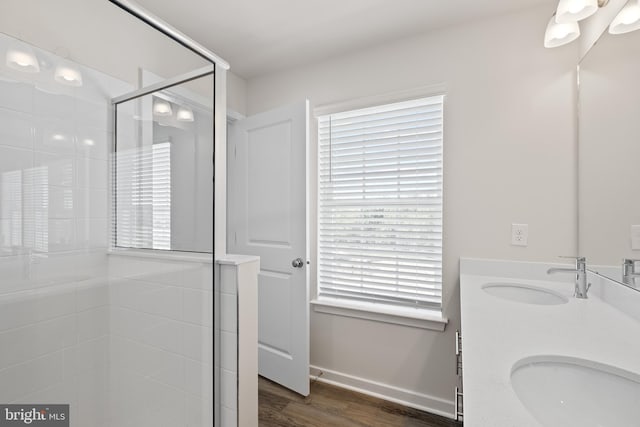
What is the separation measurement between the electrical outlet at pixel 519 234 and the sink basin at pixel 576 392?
44.6 inches

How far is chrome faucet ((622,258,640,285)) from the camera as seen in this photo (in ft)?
3.61

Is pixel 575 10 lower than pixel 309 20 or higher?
lower

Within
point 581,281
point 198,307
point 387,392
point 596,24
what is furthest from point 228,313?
point 596,24

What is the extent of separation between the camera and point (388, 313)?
2.02 m

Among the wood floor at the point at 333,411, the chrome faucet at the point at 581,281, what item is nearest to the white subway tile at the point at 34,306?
the wood floor at the point at 333,411

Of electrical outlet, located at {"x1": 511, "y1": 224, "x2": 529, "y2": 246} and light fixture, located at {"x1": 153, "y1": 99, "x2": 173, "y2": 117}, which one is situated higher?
light fixture, located at {"x1": 153, "y1": 99, "x2": 173, "y2": 117}

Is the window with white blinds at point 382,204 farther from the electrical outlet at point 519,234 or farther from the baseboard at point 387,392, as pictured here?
the baseboard at point 387,392

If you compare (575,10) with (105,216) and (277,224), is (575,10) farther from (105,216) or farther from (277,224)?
(105,216)

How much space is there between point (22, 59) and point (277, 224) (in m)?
1.55

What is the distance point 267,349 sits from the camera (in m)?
2.27

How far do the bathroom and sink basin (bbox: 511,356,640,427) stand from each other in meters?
0.05

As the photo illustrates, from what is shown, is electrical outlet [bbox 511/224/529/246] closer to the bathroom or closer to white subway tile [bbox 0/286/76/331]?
the bathroom

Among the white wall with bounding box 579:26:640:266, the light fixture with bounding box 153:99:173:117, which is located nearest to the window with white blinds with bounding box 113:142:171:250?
the light fixture with bounding box 153:99:173:117

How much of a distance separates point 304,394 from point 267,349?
0.42 m
